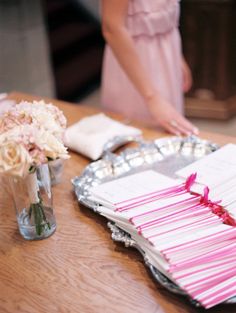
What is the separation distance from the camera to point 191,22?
114 inches

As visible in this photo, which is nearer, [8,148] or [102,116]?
[8,148]

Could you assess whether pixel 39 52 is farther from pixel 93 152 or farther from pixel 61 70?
pixel 93 152

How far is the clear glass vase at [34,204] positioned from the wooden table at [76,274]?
2 cm

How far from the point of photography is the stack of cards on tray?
74 centimetres

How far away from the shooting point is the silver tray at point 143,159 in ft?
3.68

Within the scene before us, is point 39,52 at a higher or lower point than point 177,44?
lower

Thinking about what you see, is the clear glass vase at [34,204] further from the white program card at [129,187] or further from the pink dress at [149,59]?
the pink dress at [149,59]

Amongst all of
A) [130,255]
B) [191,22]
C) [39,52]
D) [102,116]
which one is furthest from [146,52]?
[39,52]

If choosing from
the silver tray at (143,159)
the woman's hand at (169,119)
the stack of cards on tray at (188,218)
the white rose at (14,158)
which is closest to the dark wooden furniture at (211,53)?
the woman's hand at (169,119)

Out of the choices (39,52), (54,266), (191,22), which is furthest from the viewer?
(39,52)

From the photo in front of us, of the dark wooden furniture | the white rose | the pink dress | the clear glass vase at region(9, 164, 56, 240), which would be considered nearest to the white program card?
the clear glass vase at region(9, 164, 56, 240)

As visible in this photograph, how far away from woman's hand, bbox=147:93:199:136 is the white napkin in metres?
0.08

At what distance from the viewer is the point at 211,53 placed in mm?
2914

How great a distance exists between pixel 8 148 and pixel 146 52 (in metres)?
0.87
